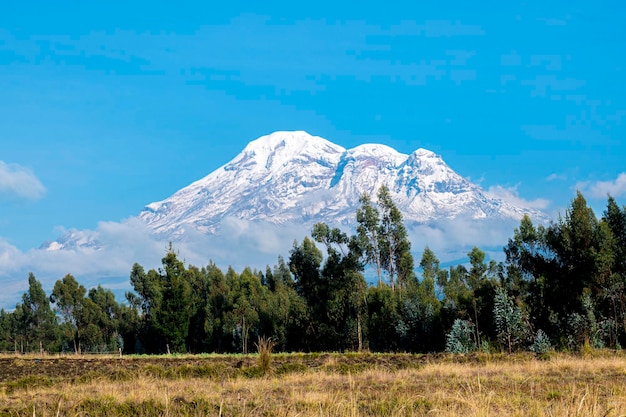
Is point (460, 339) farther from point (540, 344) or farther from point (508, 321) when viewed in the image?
point (540, 344)

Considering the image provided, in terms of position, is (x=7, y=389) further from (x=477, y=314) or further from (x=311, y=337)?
(x=311, y=337)

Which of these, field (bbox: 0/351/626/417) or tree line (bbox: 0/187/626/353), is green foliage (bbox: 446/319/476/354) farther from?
field (bbox: 0/351/626/417)

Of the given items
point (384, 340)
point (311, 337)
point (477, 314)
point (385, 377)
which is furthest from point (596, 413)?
point (311, 337)

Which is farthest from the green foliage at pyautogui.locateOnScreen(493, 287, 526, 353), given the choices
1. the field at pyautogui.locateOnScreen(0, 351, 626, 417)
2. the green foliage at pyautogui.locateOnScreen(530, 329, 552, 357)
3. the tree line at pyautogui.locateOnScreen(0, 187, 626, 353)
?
the field at pyautogui.locateOnScreen(0, 351, 626, 417)

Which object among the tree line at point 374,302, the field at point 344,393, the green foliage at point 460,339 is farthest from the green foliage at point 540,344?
the field at point 344,393

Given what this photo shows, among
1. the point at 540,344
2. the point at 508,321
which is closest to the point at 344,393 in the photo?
the point at 540,344

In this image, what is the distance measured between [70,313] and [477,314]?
76308 millimetres

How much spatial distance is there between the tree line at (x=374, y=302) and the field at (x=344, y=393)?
1120 cm

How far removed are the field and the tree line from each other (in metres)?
11.2

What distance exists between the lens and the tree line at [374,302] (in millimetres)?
39750

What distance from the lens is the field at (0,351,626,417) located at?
8.57 metres

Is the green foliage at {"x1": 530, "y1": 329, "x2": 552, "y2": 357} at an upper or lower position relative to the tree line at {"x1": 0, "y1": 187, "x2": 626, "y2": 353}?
lower

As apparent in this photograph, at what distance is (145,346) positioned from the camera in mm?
79062

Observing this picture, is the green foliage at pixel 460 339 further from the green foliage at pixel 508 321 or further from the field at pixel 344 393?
the field at pixel 344 393
